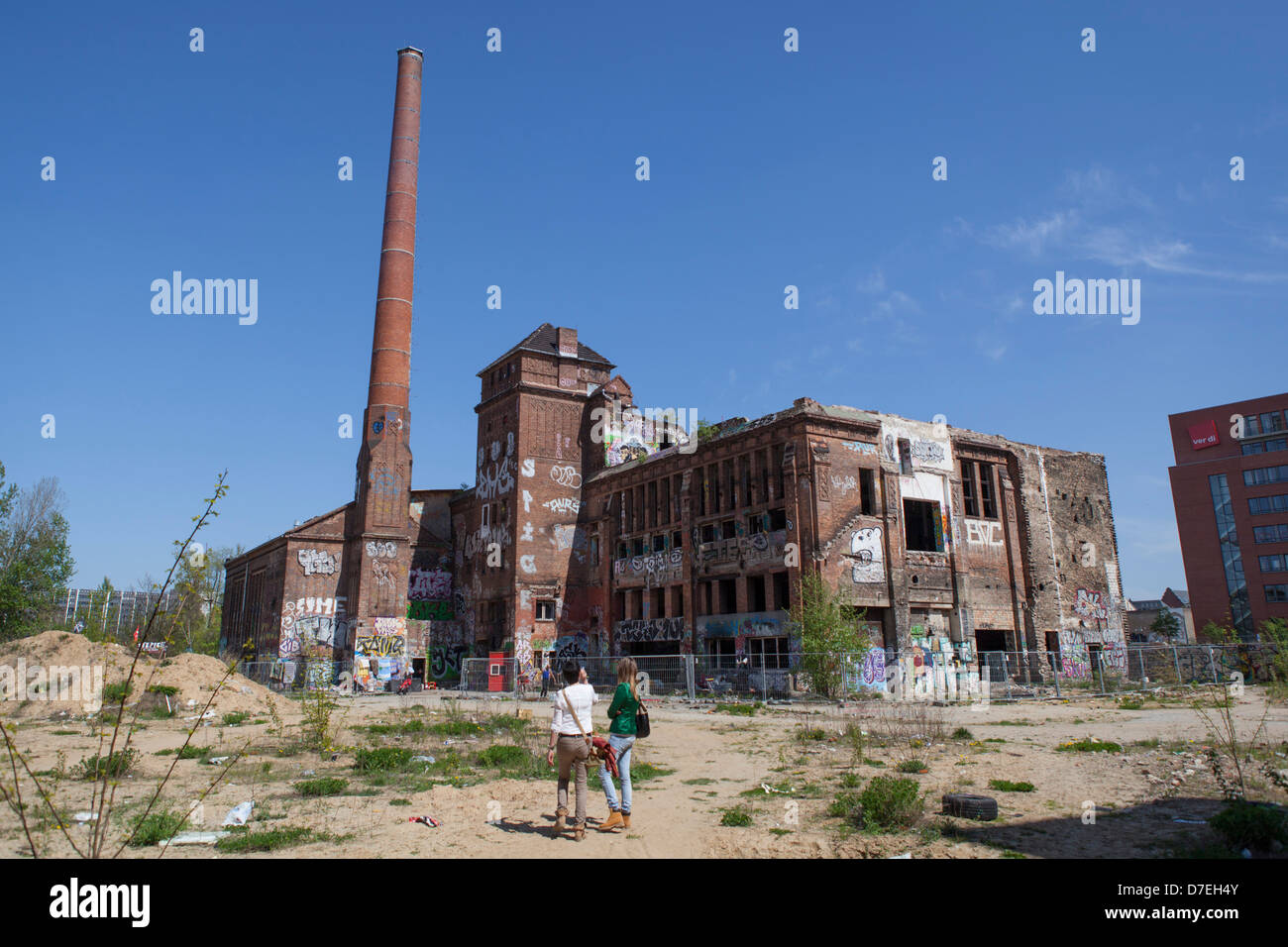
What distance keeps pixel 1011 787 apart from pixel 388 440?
36.5 m

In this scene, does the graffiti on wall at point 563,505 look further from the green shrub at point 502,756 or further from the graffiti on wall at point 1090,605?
the green shrub at point 502,756

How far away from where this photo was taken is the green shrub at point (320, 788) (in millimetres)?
9664

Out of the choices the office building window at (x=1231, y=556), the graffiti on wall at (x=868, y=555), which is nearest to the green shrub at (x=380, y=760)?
the graffiti on wall at (x=868, y=555)

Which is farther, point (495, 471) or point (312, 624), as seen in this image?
point (495, 471)

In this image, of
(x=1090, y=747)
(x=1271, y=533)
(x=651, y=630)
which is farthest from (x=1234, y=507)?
(x=1090, y=747)

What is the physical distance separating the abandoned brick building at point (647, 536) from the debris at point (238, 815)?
842 inches

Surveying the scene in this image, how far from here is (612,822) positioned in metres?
7.66

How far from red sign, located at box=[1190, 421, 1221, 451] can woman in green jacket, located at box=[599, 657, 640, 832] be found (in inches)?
3288

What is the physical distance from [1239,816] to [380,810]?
8457mm

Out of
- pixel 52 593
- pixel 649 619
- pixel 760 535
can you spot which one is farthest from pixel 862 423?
pixel 52 593

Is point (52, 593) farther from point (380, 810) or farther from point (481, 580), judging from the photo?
point (380, 810)

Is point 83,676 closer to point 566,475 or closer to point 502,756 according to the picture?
point 502,756

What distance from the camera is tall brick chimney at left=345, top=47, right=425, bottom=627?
131ft


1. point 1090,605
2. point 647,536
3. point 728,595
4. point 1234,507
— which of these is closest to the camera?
point 728,595
